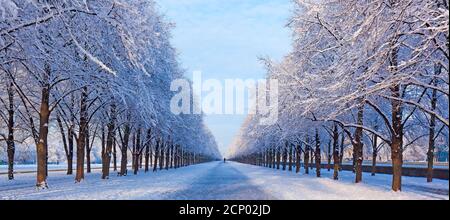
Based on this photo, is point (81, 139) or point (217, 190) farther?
point (81, 139)

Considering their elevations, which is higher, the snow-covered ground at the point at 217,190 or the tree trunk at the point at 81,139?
the tree trunk at the point at 81,139

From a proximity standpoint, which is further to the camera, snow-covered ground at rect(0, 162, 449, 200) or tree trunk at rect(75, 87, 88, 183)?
tree trunk at rect(75, 87, 88, 183)

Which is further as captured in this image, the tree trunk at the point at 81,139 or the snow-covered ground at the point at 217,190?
the tree trunk at the point at 81,139

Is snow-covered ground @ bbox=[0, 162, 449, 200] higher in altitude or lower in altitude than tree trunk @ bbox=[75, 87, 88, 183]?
lower

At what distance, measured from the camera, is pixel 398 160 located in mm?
19469

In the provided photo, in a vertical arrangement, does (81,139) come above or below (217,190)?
above
